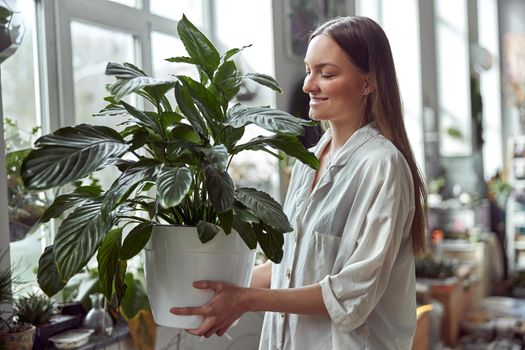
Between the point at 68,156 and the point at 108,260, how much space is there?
1.02ft

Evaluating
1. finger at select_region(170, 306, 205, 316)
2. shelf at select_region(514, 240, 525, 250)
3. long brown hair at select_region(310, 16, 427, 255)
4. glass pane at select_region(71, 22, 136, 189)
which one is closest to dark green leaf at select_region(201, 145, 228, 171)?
finger at select_region(170, 306, 205, 316)

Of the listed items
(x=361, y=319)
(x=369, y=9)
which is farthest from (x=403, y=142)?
(x=369, y=9)

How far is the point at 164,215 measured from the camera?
1578 mm

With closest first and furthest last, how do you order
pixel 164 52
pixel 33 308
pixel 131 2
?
pixel 33 308, pixel 131 2, pixel 164 52

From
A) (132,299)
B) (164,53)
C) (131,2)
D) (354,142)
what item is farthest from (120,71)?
(164,53)

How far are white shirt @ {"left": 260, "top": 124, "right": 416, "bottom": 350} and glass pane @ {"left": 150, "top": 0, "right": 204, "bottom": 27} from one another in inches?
66.8

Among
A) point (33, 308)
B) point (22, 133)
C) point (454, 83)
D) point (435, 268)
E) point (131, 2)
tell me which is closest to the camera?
point (33, 308)

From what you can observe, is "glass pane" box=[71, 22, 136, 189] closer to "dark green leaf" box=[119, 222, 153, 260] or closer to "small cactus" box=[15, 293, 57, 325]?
"small cactus" box=[15, 293, 57, 325]

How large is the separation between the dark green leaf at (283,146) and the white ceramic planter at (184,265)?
199 mm

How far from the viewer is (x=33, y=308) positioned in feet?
6.93

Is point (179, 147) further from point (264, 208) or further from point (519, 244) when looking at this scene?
point (519, 244)

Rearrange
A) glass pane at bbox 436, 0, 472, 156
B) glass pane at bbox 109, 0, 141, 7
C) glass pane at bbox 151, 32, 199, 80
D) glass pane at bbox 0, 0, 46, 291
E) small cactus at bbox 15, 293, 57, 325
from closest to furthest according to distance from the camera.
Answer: small cactus at bbox 15, 293, 57, 325, glass pane at bbox 0, 0, 46, 291, glass pane at bbox 109, 0, 141, 7, glass pane at bbox 151, 32, 199, 80, glass pane at bbox 436, 0, 472, 156

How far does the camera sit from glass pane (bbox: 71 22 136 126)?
105 inches

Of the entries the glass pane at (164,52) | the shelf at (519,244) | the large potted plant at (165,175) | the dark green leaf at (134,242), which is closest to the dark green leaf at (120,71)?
the large potted plant at (165,175)
